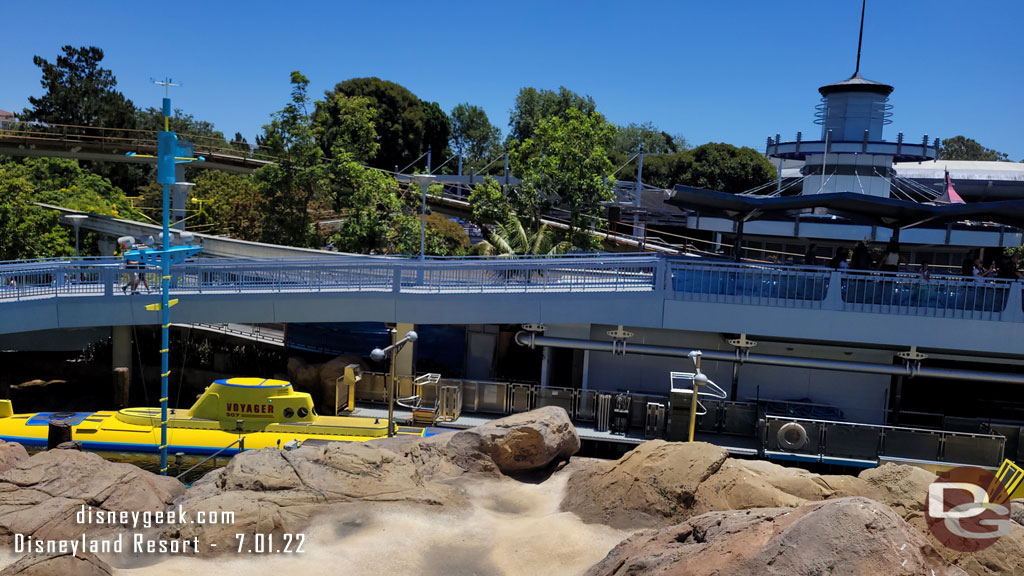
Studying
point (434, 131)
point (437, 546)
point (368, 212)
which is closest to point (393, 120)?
point (434, 131)

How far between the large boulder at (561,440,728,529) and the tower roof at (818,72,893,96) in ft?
72.4

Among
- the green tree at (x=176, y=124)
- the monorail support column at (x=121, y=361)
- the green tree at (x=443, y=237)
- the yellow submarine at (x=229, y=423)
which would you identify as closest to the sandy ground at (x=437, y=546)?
the yellow submarine at (x=229, y=423)

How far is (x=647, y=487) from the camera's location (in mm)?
15508

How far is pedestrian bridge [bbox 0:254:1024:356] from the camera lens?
21.6m

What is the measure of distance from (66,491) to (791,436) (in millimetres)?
17007

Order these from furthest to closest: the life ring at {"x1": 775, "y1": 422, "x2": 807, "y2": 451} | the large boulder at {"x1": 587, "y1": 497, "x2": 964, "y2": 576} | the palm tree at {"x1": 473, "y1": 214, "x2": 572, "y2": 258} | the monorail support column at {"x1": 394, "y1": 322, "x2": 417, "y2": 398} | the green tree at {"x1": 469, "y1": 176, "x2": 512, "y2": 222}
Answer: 1. the green tree at {"x1": 469, "y1": 176, "x2": 512, "y2": 222}
2. the palm tree at {"x1": 473, "y1": 214, "x2": 572, "y2": 258}
3. the monorail support column at {"x1": 394, "y1": 322, "x2": 417, "y2": 398}
4. the life ring at {"x1": 775, "y1": 422, "x2": 807, "y2": 451}
5. the large boulder at {"x1": 587, "y1": 497, "x2": 964, "y2": 576}

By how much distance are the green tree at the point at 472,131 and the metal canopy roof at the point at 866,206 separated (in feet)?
213

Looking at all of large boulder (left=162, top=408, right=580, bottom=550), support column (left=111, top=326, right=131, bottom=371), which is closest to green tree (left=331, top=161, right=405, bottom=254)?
support column (left=111, top=326, right=131, bottom=371)

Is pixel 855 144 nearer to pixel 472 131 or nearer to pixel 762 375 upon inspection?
pixel 762 375

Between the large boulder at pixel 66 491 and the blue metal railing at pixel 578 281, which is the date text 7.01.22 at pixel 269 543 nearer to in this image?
the large boulder at pixel 66 491

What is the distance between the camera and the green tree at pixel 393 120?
213 ft

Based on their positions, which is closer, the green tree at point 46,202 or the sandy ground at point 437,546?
the sandy ground at point 437,546

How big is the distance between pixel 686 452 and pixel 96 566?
36.0ft

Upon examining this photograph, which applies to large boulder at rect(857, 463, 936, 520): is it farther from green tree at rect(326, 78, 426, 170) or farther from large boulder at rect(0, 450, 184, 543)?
green tree at rect(326, 78, 426, 170)
